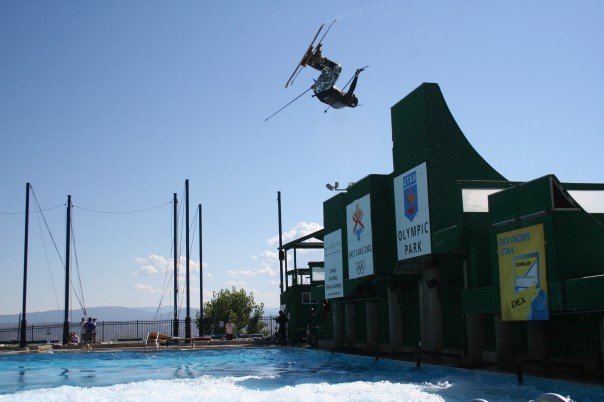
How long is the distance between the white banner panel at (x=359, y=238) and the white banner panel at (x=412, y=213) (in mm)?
1933

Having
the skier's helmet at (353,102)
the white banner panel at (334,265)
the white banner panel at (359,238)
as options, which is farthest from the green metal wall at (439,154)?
the white banner panel at (334,265)

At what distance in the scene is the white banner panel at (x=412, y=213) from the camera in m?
23.6

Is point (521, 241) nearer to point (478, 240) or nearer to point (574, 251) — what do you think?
point (574, 251)

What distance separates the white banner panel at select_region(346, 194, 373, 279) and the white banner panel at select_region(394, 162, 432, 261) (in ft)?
6.34

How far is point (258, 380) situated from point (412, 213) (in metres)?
7.86

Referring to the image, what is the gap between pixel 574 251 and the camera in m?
16.4

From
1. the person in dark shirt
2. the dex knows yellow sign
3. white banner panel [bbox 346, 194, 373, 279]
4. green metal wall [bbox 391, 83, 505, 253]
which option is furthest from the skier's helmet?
the person in dark shirt

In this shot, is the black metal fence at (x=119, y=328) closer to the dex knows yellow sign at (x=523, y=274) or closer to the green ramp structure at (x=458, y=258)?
the green ramp structure at (x=458, y=258)

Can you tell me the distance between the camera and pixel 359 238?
94.6 feet

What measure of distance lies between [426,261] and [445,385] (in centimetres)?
763

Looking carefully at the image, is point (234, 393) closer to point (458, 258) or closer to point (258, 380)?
point (258, 380)

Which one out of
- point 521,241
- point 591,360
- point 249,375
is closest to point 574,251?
point 521,241

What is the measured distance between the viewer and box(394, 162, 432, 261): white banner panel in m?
23.6

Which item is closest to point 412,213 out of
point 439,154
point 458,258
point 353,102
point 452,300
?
point 458,258
